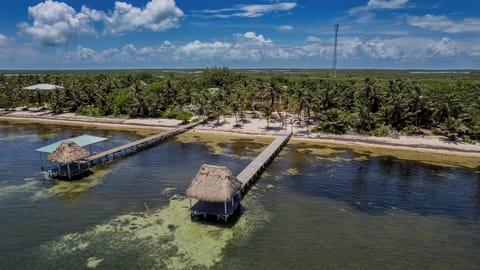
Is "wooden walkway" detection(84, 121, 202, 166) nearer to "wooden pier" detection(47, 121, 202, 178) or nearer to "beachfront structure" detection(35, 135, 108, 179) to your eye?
"wooden pier" detection(47, 121, 202, 178)

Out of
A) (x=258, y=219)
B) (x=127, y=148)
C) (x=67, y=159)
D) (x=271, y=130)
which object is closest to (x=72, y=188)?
(x=67, y=159)

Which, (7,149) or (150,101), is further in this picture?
(150,101)

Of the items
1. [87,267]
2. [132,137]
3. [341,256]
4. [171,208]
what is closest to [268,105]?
[132,137]

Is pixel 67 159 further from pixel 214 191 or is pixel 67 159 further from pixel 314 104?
pixel 314 104

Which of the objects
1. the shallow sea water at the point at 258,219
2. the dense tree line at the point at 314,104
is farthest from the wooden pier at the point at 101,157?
the dense tree line at the point at 314,104

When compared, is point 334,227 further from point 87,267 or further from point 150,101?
point 150,101

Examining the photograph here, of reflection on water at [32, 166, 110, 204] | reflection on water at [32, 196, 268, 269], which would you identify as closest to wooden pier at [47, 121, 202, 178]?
reflection on water at [32, 166, 110, 204]

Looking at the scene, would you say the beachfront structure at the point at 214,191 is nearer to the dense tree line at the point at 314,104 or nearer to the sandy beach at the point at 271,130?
the sandy beach at the point at 271,130
